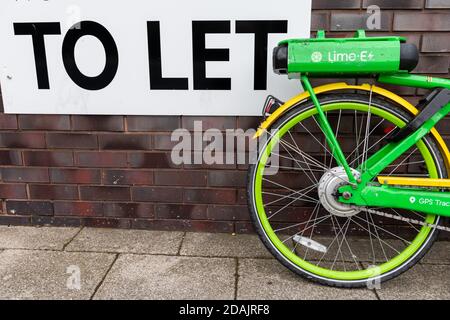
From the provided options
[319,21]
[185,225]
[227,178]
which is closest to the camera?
[319,21]

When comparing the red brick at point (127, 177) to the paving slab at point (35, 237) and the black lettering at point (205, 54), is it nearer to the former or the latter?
the paving slab at point (35, 237)

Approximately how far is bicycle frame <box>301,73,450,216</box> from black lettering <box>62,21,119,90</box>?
48.6 inches

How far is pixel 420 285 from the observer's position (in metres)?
2.24

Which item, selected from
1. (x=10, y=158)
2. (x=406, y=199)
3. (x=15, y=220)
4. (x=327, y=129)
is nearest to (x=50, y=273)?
(x=15, y=220)

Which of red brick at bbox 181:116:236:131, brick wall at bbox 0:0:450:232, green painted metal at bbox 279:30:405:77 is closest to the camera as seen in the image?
green painted metal at bbox 279:30:405:77

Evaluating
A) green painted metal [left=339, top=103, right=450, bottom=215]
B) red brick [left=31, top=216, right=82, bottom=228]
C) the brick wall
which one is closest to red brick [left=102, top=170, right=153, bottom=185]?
the brick wall

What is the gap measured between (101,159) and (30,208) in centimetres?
67

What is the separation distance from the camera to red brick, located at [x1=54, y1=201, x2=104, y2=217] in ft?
9.53

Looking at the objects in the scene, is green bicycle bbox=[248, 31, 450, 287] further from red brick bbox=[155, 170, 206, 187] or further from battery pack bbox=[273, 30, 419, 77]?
red brick bbox=[155, 170, 206, 187]

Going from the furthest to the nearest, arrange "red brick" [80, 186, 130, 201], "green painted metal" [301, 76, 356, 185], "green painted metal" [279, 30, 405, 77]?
"red brick" [80, 186, 130, 201] → "green painted metal" [301, 76, 356, 185] → "green painted metal" [279, 30, 405, 77]

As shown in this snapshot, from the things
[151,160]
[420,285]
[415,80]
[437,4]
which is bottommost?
[420,285]

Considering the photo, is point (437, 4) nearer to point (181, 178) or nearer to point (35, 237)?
point (181, 178)

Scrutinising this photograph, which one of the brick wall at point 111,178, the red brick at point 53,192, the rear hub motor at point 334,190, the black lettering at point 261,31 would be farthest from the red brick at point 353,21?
the red brick at point 53,192

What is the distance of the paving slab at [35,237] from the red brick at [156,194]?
509 mm
